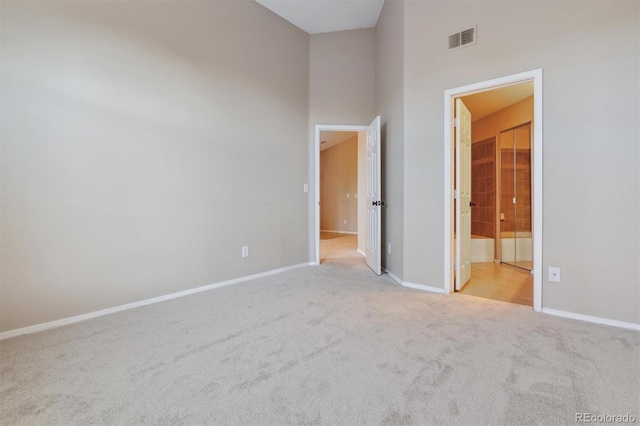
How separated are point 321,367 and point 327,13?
162 inches

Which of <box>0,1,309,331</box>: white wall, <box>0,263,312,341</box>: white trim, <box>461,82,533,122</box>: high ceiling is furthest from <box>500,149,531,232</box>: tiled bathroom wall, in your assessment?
<box>0,263,312,341</box>: white trim

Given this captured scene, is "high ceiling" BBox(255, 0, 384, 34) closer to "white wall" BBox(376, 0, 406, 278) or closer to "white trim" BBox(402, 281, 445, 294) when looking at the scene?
"white wall" BBox(376, 0, 406, 278)

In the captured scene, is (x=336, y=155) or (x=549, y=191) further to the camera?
(x=336, y=155)

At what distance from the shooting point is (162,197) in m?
2.82

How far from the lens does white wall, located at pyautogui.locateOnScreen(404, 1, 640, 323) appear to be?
2.18m

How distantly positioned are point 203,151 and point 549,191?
3147mm

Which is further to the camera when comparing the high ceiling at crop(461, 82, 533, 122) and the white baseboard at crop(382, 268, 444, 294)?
the high ceiling at crop(461, 82, 533, 122)

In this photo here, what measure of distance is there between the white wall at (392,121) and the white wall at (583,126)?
0.69 meters

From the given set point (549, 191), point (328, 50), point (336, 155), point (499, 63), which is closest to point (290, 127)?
point (328, 50)

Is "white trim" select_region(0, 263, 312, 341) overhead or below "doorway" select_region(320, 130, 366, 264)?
below

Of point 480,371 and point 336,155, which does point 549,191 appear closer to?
point 480,371

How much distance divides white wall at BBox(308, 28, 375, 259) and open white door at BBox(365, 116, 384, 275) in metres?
0.48

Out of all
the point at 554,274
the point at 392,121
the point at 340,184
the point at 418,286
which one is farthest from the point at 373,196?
the point at 340,184

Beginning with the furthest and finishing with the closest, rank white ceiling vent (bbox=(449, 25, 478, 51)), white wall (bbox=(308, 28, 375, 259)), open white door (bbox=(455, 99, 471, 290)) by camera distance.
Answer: white wall (bbox=(308, 28, 375, 259)) → open white door (bbox=(455, 99, 471, 290)) → white ceiling vent (bbox=(449, 25, 478, 51))
